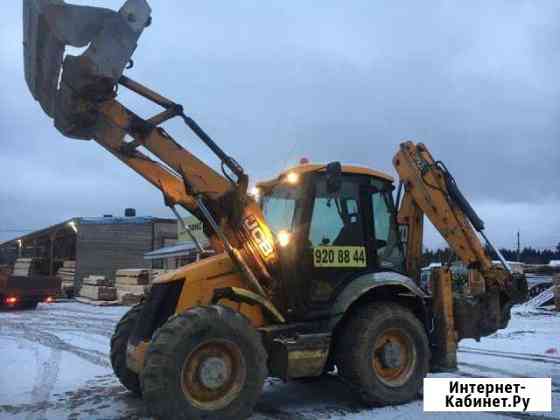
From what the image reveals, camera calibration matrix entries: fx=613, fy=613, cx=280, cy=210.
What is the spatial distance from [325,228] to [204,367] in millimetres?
2243

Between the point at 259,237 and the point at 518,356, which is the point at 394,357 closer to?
the point at 259,237

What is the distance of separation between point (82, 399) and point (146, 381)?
2.01m

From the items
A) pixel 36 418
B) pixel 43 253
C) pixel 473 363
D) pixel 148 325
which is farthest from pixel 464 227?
pixel 43 253

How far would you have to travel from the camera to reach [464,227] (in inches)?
332

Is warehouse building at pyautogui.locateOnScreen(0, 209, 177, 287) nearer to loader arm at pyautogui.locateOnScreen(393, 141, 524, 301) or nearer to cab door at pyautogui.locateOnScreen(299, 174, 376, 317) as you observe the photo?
loader arm at pyautogui.locateOnScreen(393, 141, 524, 301)

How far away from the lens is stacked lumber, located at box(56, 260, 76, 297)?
3400cm

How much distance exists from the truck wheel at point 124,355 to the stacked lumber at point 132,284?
18848 mm

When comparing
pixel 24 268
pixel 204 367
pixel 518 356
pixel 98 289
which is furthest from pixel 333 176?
pixel 24 268

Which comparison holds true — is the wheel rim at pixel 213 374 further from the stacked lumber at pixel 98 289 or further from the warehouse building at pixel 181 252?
the stacked lumber at pixel 98 289

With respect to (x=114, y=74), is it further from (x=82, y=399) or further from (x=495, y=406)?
(x=495, y=406)

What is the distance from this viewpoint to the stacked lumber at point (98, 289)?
2836 centimetres

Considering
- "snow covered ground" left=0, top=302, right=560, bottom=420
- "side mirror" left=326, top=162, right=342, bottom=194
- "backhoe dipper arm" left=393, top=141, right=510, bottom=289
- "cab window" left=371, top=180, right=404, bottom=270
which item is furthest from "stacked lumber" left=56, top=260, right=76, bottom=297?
"side mirror" left=326, top=162, right=342, bottom=194

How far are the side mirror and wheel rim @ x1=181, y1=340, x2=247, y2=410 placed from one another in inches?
83.1

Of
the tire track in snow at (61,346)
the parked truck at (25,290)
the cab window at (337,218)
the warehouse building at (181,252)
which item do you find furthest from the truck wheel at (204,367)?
the parked truck at (25,290)
